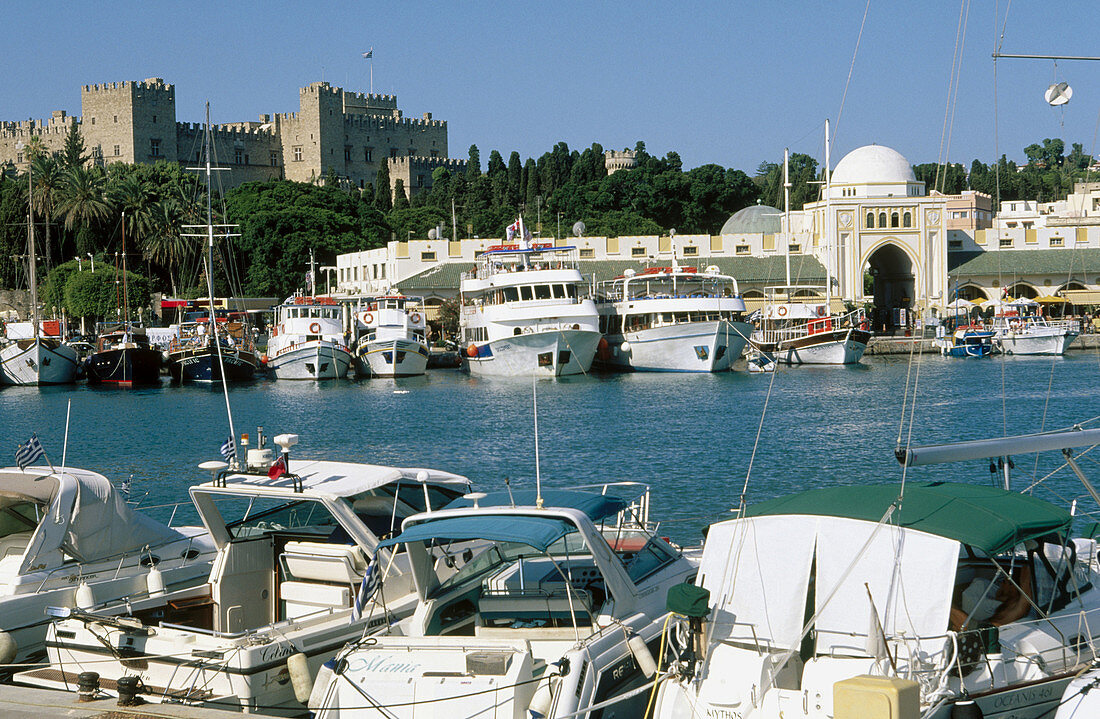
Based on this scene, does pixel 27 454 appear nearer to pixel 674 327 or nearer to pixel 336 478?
pixel 336 478

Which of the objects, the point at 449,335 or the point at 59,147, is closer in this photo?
the point at 449,335

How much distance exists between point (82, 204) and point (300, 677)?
68788 mm

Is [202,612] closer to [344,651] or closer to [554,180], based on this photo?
[344,651]

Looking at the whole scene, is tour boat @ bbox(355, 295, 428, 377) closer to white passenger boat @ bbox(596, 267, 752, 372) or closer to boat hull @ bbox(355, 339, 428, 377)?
boat hull @ bbox(355, 339, 428, 377)

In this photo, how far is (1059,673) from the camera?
7.79m

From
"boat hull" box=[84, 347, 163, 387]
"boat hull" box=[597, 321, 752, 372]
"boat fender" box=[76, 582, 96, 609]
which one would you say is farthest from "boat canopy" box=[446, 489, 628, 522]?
"boat hull" box=[84, 347, 163, 387]

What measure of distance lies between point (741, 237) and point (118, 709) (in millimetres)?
Result: 70849

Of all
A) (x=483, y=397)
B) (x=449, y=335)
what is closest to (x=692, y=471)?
(x=483, y=397)

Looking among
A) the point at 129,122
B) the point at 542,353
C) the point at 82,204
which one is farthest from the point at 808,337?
the point at 129,122

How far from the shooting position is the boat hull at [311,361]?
164 ft

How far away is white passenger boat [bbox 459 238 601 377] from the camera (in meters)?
48.4

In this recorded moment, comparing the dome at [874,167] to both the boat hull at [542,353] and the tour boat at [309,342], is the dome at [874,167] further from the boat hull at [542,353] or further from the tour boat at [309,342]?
the tour boat at [309,342]

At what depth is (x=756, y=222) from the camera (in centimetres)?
8512

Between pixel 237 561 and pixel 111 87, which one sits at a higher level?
pixel 111 87
